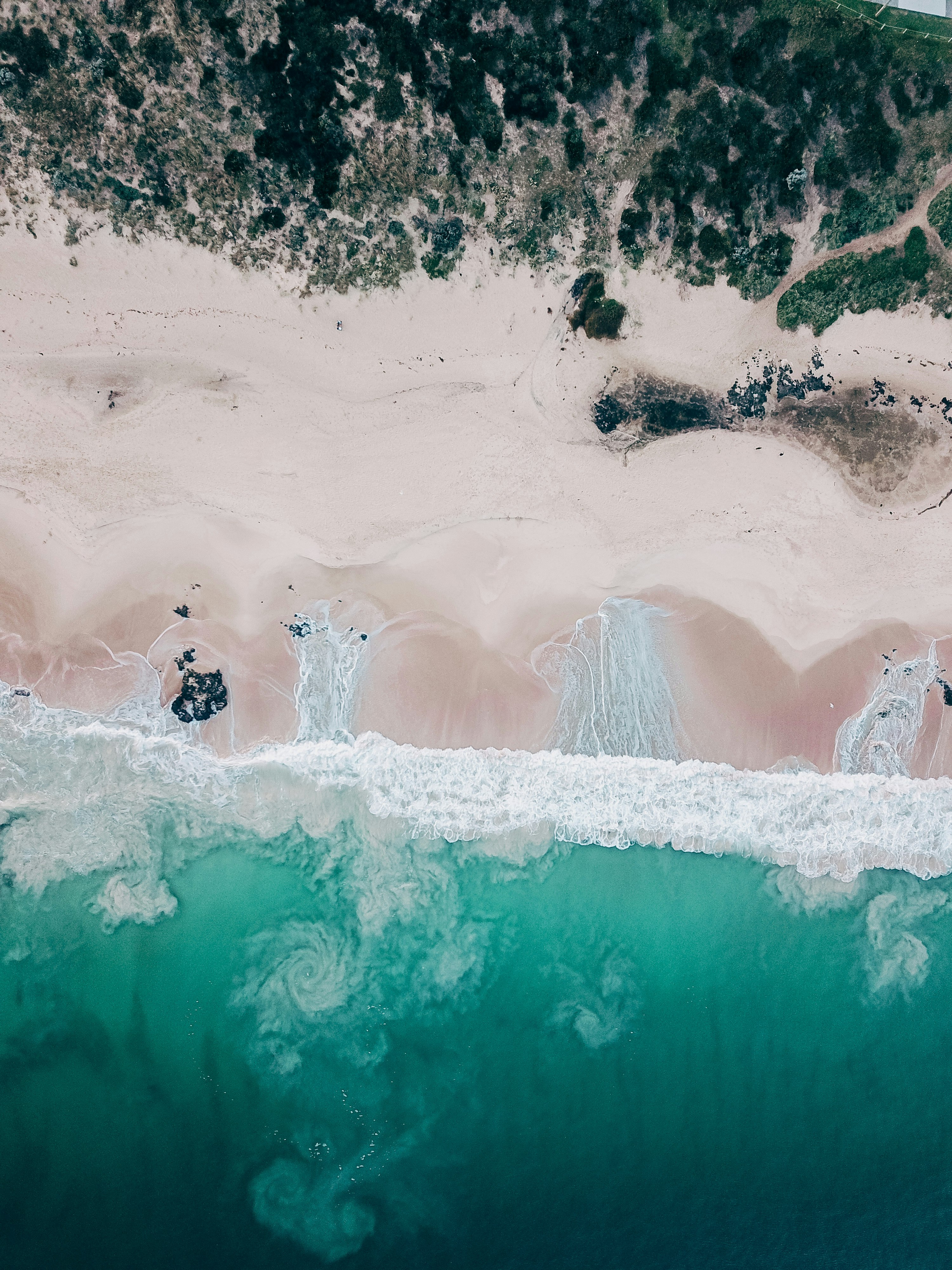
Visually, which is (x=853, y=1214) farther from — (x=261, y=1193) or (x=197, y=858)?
(x=197, y=858)

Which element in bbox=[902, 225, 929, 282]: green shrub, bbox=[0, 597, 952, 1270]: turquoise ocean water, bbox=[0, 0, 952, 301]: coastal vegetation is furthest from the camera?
bbox=[0, 597, 952, 1270]: turquoise ocean water

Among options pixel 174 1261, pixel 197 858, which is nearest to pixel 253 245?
pixel 197 858

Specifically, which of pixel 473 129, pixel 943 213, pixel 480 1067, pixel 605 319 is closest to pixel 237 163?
pixel 473 129

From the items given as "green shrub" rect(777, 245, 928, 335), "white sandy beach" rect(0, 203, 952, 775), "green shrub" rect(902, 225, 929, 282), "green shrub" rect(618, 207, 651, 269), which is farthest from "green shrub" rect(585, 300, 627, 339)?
"green shrub" rect(902, 225, 929, 282)

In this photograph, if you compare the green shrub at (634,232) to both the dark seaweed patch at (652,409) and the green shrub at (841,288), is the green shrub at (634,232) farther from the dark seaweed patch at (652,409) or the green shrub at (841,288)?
the green shrub at (841,288)

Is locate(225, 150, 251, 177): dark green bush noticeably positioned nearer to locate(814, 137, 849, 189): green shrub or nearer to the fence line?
locate(814, 137, 849, 189): green shrub

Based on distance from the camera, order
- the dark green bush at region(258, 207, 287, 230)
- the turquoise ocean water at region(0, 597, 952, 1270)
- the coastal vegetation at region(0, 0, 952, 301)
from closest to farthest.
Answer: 1. the coastal vegetation at region(0, 0, 952, 301)
2. the dark green bush at region(258, 207, 287, 230)
3. the turquoise ocean water at region(0, 597, 952, 1270)
